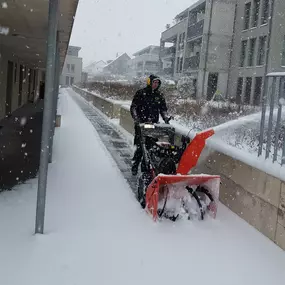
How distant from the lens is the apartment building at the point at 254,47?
80.8 ft

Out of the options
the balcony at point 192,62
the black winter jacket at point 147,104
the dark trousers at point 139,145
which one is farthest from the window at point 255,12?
the dark trousers at point 139,145

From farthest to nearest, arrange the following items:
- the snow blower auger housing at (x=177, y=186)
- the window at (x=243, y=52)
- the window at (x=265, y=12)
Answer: the window at (x=243, y=52)
the window at (x=265, y=12)
the snow blower auger housing at (x=177, y=186)

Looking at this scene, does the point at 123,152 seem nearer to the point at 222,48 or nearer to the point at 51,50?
the point at 51,50

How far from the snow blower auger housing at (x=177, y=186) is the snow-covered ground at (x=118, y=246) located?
0.60 ft

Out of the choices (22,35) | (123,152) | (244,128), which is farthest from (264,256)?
(22,35)

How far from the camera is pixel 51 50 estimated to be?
416 centimetres

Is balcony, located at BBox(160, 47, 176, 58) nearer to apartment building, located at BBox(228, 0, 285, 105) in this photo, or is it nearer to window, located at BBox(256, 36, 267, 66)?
apartment building, located at BBox(228, 0, 285, 105)

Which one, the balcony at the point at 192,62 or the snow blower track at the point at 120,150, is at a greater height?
the balcony at the point at 192,62

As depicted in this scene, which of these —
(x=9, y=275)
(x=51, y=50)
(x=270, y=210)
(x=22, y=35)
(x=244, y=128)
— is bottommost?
(x=9, y=275)

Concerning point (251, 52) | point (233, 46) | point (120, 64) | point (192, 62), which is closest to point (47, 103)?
point (251, 52)

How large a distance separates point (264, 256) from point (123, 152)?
20.5 feet

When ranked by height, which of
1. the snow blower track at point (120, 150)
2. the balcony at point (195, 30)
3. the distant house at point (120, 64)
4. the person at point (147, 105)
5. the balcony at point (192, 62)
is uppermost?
the distant house at point (120, 64)

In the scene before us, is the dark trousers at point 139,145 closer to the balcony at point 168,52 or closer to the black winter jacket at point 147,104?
the black winter jacket at point 147,104

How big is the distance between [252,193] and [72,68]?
97230 millimetres
